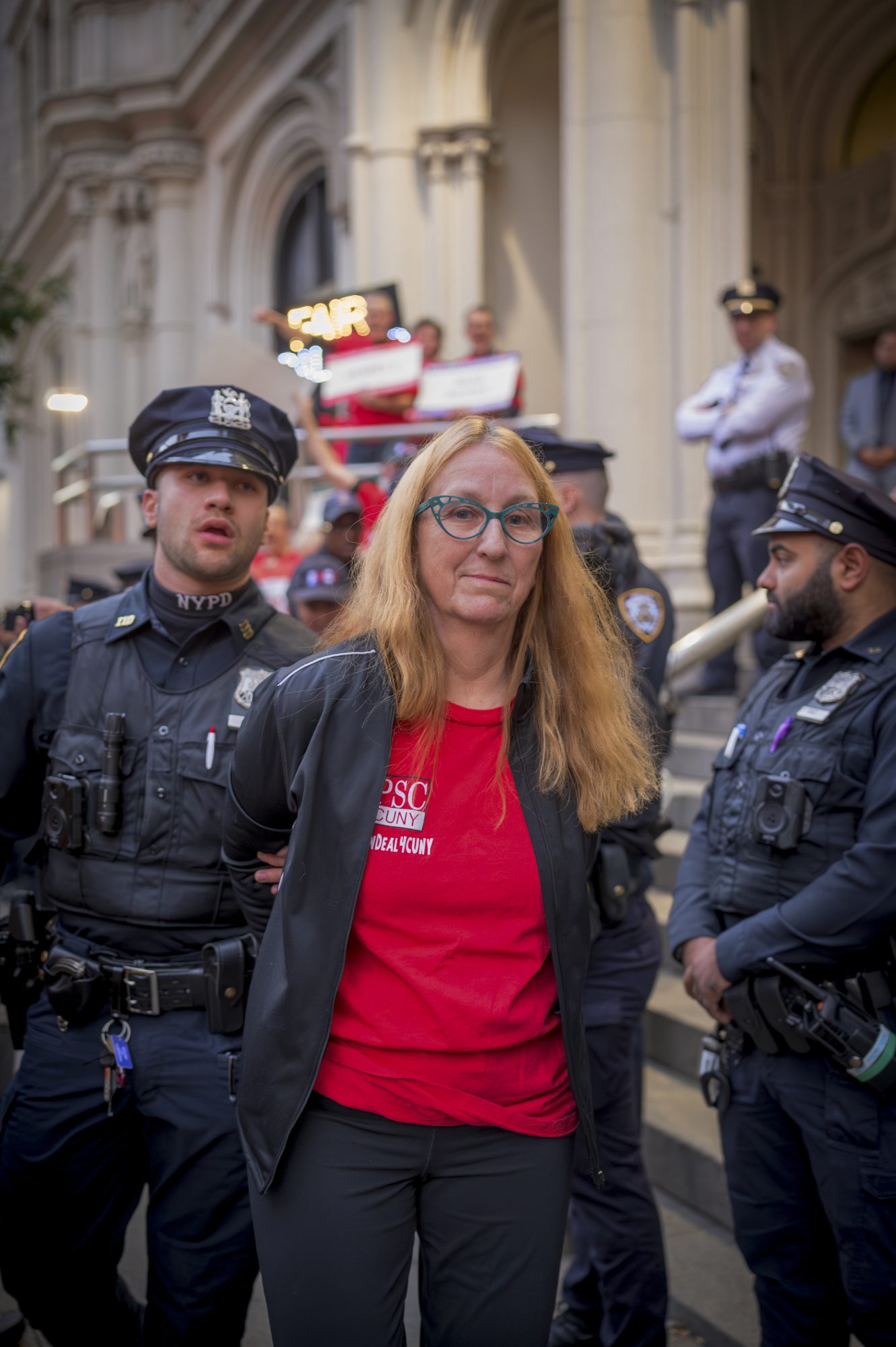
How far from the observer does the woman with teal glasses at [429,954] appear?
6.95ft

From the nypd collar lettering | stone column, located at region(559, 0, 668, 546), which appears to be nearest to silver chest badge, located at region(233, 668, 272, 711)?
the nypd collar lettering

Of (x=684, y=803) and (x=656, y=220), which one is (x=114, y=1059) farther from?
(x=656, y=220)

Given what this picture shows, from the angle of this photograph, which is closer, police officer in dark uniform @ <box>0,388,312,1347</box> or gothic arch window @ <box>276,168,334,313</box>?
police officer in dark uniform @ <box>0,388,312,1347</box>

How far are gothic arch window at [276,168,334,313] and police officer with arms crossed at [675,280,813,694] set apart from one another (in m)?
9.58

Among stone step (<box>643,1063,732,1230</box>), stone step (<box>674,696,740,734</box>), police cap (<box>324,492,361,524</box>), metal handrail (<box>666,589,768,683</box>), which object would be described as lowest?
stone step (<box>643,1063,732,1230</box>)

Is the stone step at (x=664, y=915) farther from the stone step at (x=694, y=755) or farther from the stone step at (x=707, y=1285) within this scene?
the stone step at (x=707, y=1285)

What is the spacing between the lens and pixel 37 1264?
286cm

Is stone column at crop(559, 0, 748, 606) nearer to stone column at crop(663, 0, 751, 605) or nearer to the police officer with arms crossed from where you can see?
stone column at crop(663, 0, 751, 605)

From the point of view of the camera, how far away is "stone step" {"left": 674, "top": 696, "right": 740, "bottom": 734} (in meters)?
6.70

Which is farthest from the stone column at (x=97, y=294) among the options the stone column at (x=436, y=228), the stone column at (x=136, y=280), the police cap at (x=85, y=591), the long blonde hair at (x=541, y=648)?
the long blonde hair at (x=541, y=648)

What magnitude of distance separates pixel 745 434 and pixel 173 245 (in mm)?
13620

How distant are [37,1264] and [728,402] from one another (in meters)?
5.47

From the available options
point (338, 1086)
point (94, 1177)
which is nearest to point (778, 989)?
point (338, 1086)

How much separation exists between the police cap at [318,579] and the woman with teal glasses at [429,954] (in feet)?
10.8
